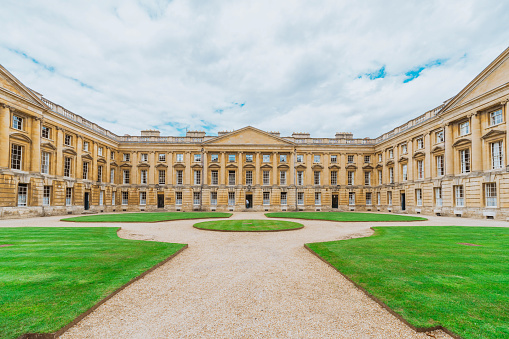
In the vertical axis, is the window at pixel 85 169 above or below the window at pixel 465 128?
below

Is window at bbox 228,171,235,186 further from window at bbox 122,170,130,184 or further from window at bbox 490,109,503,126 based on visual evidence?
window at bbox 490,109,503,126

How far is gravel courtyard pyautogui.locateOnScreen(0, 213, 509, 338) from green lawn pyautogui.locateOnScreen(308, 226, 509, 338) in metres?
0.36

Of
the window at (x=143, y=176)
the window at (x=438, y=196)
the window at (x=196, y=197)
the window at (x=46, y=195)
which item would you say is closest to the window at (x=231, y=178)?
the window at (x=196, y=197)

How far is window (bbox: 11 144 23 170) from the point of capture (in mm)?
23812

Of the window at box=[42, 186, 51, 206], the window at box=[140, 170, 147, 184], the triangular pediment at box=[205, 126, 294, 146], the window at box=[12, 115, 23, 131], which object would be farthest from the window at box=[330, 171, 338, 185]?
the window at box=[12, 115, 23, 131]

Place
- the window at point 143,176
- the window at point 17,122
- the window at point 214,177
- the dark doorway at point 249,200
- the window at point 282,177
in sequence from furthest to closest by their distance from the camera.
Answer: the window at point 282,177 → the window at point 214,177 → the dark doorway at point 249,200 → the window at point 143,176 → the window at point 17,122

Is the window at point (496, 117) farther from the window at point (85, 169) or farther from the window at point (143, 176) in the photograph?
the window at point (85, 169)

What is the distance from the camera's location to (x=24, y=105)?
2438 centimetres

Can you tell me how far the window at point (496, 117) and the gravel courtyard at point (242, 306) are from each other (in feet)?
83.0

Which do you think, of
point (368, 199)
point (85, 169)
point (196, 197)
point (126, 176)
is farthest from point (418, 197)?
point (85, 169)

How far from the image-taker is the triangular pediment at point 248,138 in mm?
40594

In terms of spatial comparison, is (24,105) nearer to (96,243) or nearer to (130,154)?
(130,154)

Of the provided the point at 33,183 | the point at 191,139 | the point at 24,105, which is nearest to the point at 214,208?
the point at 191,139

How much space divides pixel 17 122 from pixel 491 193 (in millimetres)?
44863
